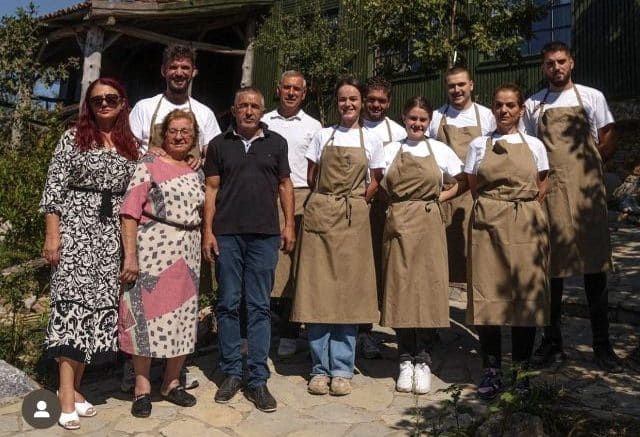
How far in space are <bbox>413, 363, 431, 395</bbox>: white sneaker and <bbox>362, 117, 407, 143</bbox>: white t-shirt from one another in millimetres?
1605

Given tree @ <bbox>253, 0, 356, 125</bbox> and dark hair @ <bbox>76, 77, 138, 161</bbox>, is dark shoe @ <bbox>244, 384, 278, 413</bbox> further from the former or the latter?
tree @ <bbox>253, 0, 356, 125</bbox>

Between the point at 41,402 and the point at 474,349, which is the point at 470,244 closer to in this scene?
the point at 474,349

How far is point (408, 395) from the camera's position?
3998 mm

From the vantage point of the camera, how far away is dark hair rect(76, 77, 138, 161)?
3.60 metres

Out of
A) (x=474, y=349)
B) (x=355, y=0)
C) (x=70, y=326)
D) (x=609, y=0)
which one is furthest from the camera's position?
(x=609, y=0)

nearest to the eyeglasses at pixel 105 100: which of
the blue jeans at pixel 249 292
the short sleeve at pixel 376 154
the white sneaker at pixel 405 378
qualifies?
the blue jeans at pixel 249 292

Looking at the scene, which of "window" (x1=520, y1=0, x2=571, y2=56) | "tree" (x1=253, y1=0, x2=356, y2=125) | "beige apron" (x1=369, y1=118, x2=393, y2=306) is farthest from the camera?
"tree" (x1=253, y1=0, x2=356, y2=125)

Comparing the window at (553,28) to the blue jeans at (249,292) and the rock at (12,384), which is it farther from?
the rock at (12,384)

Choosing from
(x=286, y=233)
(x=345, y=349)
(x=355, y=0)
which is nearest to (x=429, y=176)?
(x=286, y=233)

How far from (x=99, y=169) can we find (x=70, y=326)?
92cm

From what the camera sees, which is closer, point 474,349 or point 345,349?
point 345,349

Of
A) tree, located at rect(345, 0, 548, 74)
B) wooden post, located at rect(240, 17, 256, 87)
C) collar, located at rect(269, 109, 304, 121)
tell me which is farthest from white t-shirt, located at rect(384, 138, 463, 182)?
wooden post, located at rect(240, 17, 256, 87)

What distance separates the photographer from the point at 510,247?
376 cm

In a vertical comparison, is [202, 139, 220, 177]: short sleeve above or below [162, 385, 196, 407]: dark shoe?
above
